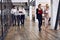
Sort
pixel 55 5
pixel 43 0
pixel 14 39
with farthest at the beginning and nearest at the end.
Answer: pixel 43 0 → pixel 55 5 → pixel 14 39

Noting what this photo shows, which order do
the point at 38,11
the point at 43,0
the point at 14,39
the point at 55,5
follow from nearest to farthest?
the point at 14,39 < the point at 38,11 < the point at 55,5 < the point at 43,0

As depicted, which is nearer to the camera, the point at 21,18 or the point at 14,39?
the point at 14,39

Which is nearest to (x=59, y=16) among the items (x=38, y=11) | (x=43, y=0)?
(x=38, y=11)

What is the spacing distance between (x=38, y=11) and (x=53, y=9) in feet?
4.60

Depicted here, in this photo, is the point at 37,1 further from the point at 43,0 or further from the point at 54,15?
the point at 54,15

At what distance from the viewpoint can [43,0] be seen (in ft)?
78.1

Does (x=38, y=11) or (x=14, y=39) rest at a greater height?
(x=38, y=11)

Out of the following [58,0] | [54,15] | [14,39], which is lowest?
[14,39]

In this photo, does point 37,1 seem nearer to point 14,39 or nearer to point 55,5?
point 55,5

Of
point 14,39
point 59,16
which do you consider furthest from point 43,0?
point 14,39

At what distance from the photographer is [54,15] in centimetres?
1334

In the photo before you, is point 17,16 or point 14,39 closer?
point 14,39

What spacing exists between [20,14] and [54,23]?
18.3 feet

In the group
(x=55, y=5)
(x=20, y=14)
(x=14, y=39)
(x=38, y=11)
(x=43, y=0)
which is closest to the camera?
(x=14, y=39)
